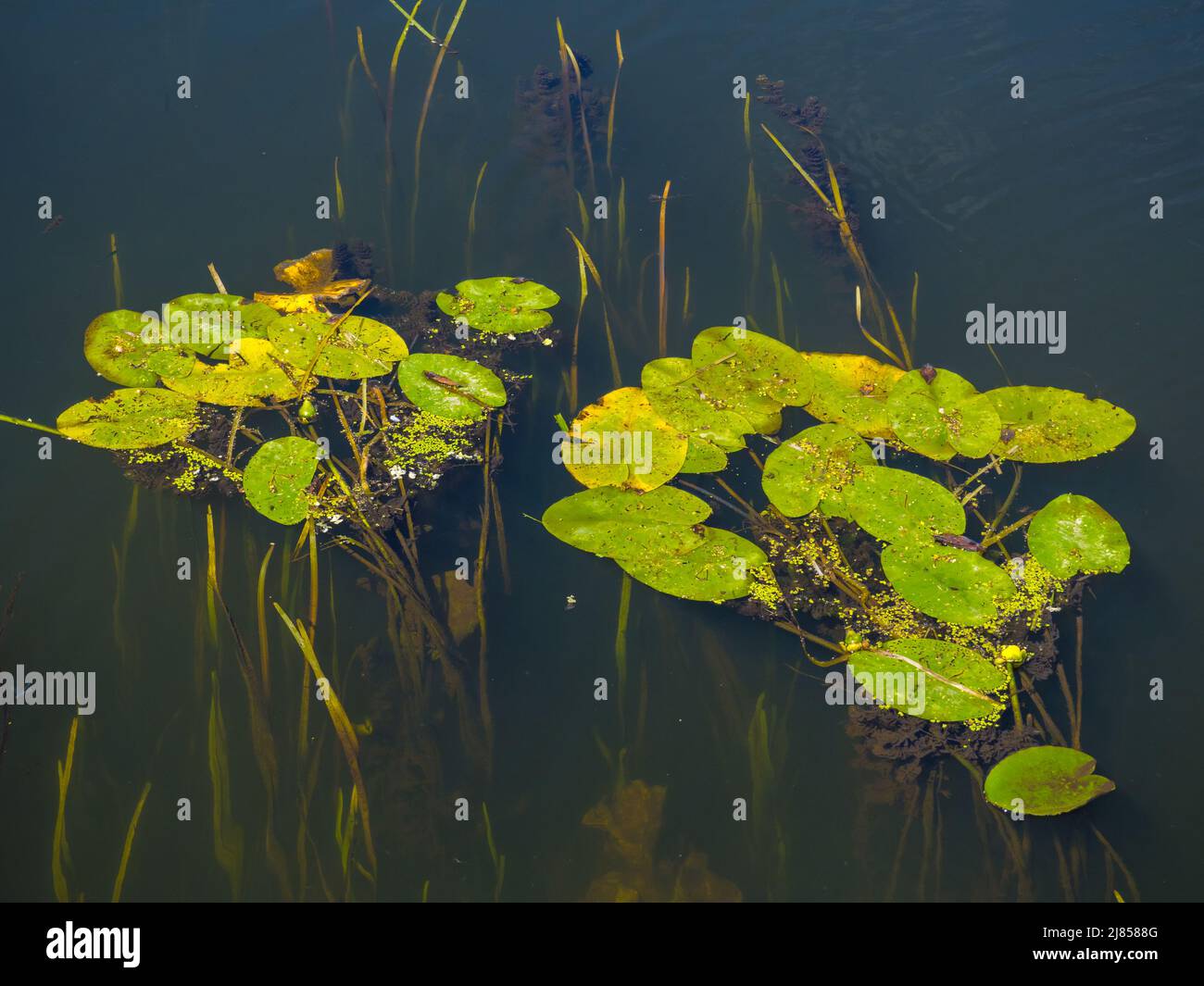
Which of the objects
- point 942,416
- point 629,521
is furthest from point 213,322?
point 942,416

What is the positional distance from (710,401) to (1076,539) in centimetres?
132

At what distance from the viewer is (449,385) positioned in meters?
3.47

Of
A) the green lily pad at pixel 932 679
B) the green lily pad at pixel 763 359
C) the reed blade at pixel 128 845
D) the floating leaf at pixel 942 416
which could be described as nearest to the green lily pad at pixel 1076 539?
the floating leaf at pixel 942 416

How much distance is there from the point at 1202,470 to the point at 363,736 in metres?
3.11

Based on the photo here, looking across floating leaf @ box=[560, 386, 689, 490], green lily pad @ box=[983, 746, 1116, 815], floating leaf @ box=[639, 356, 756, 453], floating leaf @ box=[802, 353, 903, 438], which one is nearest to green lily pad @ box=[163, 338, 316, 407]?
floating leaf @ box=[560, 386, 689, 490]

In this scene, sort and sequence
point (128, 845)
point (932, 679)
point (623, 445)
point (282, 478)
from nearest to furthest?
point (128, 845) < point (932, 679) < point (282, 478) < point (623, 445)

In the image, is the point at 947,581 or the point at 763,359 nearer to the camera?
the point at 947,581

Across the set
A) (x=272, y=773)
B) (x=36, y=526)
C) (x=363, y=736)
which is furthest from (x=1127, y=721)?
(x=36, y=526)

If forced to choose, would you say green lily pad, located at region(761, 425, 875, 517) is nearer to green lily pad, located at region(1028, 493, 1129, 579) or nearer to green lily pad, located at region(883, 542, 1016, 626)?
green lily pad, located at region(883, 542, 1016, 626)

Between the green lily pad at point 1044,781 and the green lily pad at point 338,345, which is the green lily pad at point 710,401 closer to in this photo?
the green lily pad at point 338,345

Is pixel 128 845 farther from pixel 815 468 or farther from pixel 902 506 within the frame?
pixel 902 506

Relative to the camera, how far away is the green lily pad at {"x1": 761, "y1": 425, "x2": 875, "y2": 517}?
3148 millimetres

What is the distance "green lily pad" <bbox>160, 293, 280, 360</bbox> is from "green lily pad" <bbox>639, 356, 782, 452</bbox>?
4.97ft

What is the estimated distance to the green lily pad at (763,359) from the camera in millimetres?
3465
